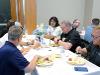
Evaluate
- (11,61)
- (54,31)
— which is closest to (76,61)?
(11,61)

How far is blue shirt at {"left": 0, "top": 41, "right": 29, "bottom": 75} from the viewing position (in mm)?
2115

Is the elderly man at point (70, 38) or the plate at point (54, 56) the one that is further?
the elderly man at point (70, 38)

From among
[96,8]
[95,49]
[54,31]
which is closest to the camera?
[95,49]

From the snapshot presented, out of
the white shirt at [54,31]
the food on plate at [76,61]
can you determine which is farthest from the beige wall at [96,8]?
the food on plate at [76,61]

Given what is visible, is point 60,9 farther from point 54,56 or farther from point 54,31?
point 54,56

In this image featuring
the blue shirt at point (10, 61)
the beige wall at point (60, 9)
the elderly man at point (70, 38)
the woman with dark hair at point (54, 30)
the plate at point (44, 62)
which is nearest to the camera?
the blue shirt at point (10, 61)

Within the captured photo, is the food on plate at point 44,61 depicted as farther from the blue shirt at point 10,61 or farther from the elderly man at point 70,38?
the elderly man at point 70,38

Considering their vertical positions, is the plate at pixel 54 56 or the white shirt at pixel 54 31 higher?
the white shirt at pixel 54 31

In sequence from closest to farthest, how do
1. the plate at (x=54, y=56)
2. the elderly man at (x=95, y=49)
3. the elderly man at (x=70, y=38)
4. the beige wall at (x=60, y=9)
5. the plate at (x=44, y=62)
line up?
1. the plate at (x=44, y=62)
2. the elderly man at (x=95, y=49)
3. the plate at (x=54, y=56)
4. the elderly man at (x=70, y=38)
5. the beige wall at (x=60, y=9)

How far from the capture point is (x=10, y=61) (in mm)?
2121

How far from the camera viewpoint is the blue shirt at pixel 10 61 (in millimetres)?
2115

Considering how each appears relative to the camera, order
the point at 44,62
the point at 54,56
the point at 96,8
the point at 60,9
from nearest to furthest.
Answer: the point at 44,62 → the point at 54,56 → the point at 96,8 → the point at 60,9

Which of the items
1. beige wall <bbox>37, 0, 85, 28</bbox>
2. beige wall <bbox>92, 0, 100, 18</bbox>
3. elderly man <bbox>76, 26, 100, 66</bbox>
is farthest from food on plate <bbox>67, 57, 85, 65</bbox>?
beige wall <bbox>92, 0, 100, 18</bbox>

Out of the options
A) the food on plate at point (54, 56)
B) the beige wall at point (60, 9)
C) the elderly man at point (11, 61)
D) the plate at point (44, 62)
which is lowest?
the food on plate at point (54, 56)
